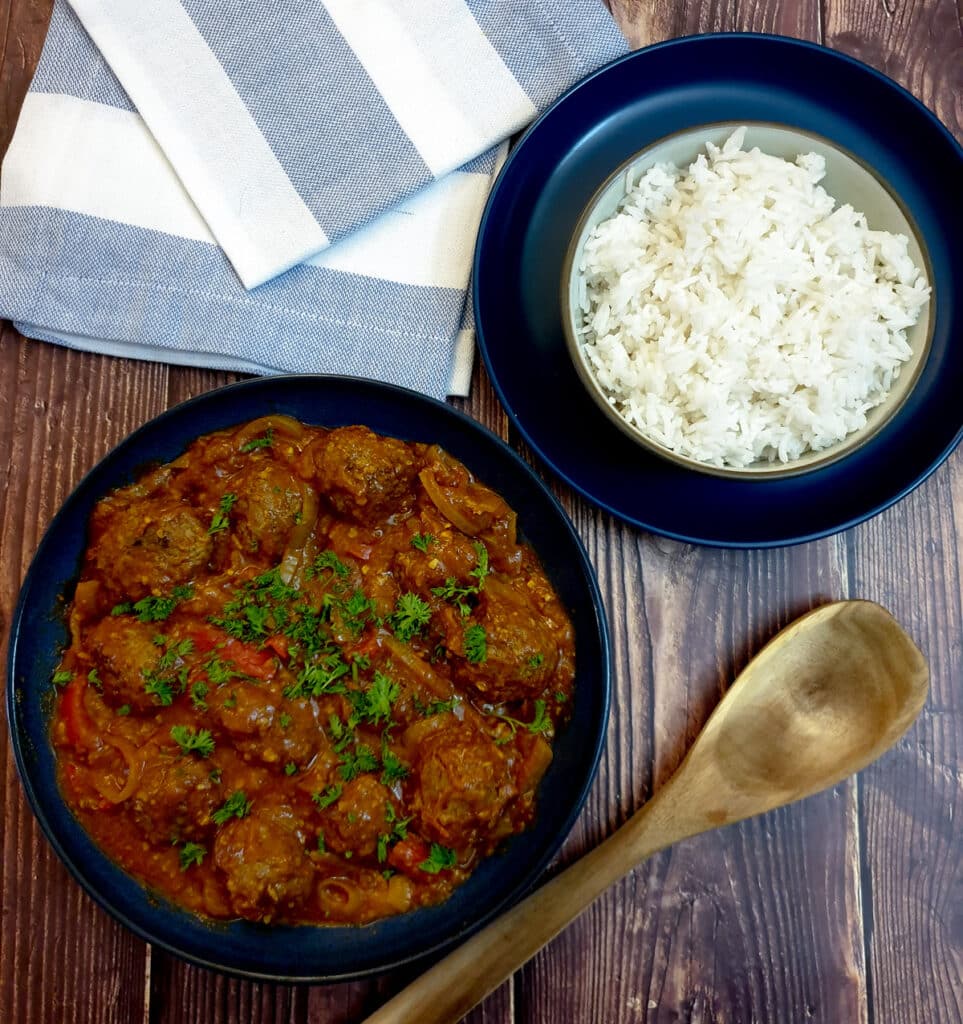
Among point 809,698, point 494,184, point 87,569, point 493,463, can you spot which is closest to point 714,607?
point 809,698

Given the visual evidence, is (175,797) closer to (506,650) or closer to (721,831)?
(506,650)

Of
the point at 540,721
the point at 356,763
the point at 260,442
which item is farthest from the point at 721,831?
the point at 260,442

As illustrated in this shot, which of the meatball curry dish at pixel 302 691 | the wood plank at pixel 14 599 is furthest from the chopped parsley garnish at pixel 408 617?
the wood plank at pixel 14 599

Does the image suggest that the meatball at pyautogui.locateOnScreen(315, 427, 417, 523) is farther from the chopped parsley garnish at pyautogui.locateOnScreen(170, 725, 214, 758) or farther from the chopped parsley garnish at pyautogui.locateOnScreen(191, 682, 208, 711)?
the chopped parsley garnish at pyautogui.locateOnScreen(170, 725, 214, 758)

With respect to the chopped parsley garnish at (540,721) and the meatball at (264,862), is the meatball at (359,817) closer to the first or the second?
the meatball at (264,862)

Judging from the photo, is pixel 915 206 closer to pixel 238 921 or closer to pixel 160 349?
pixel 160 349

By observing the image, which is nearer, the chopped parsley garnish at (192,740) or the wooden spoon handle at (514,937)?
the chopped parsley garnish at (192,740)

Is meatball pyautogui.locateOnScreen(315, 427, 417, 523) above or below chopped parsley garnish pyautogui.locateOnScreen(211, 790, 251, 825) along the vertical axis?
above

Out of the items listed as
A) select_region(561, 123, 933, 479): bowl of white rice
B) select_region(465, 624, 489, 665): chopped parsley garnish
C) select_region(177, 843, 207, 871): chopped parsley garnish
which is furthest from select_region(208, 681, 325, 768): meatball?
select_region(561, 123, 933, 479): bowl of white rice
